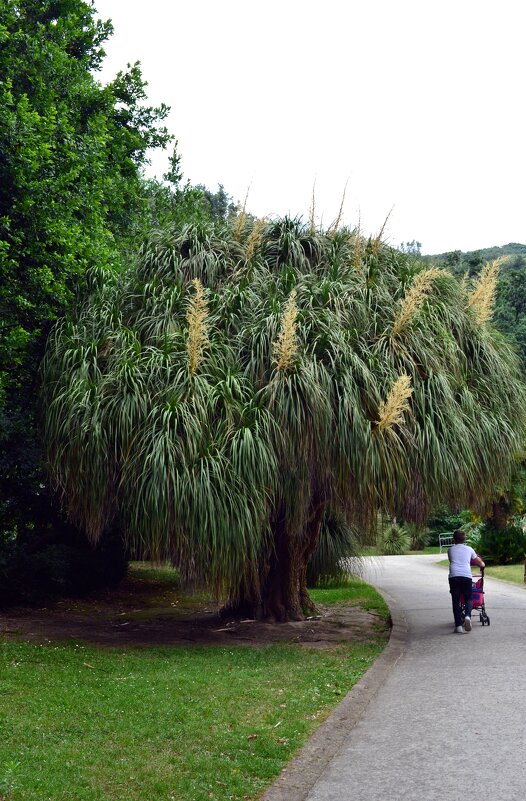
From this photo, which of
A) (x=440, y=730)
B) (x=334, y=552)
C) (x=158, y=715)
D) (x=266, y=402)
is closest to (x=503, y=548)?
(x=334, y=552)

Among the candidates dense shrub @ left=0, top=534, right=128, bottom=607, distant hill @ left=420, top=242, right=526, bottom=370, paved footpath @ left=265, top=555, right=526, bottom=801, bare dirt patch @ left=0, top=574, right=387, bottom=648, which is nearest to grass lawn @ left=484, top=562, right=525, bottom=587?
bare dirt patch @ left=0, top=574, right=387, bottom=648

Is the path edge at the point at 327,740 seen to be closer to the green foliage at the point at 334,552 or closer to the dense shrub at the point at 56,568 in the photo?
the dense shrub at the point at 56,568

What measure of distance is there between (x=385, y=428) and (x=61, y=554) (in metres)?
6.86

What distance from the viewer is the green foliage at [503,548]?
2639 centimetres

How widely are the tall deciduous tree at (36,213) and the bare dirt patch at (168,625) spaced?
2161 mm

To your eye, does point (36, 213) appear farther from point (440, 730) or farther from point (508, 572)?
point (508, 572)

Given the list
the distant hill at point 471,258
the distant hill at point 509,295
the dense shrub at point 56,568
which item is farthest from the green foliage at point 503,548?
the distant hill at point 509,295

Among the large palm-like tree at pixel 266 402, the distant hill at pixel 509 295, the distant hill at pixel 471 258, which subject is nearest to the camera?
the large palm-like tree at pixel 266 402

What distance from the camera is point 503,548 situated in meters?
26.4

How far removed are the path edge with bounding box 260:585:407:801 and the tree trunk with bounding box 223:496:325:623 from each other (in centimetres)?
A: 260

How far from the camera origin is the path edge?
523 cm

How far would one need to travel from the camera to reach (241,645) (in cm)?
1091

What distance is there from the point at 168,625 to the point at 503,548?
16.4 meters

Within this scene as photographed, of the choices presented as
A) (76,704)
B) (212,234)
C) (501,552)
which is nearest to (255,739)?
(76,704)
